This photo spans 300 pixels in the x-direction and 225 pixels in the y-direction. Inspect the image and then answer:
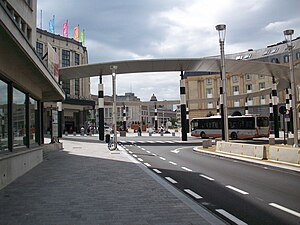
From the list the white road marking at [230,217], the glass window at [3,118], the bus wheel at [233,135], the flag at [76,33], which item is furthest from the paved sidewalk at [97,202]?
the flag at [76,33]

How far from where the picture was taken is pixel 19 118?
1220 cm

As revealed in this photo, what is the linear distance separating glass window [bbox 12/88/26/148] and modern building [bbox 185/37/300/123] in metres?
52.9

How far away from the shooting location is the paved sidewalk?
6.09 metres

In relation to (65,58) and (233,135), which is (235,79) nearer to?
(65,58)

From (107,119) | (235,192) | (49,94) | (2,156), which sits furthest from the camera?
(107,119)

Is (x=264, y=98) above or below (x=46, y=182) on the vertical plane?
above

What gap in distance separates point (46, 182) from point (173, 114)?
17734 cm

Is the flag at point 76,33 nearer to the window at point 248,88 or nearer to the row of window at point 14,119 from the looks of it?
the window at point 248,88

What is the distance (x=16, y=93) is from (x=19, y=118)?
1.03m

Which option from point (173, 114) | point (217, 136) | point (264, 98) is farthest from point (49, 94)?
point (173, 114)

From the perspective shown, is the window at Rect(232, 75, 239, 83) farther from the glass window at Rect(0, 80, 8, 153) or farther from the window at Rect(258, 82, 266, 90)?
the glass window at Rect(0, 80, 8, 153)

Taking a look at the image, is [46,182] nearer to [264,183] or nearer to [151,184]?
[151,184]

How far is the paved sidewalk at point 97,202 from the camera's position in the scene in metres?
6.09

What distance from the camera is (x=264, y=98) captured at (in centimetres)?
6950
